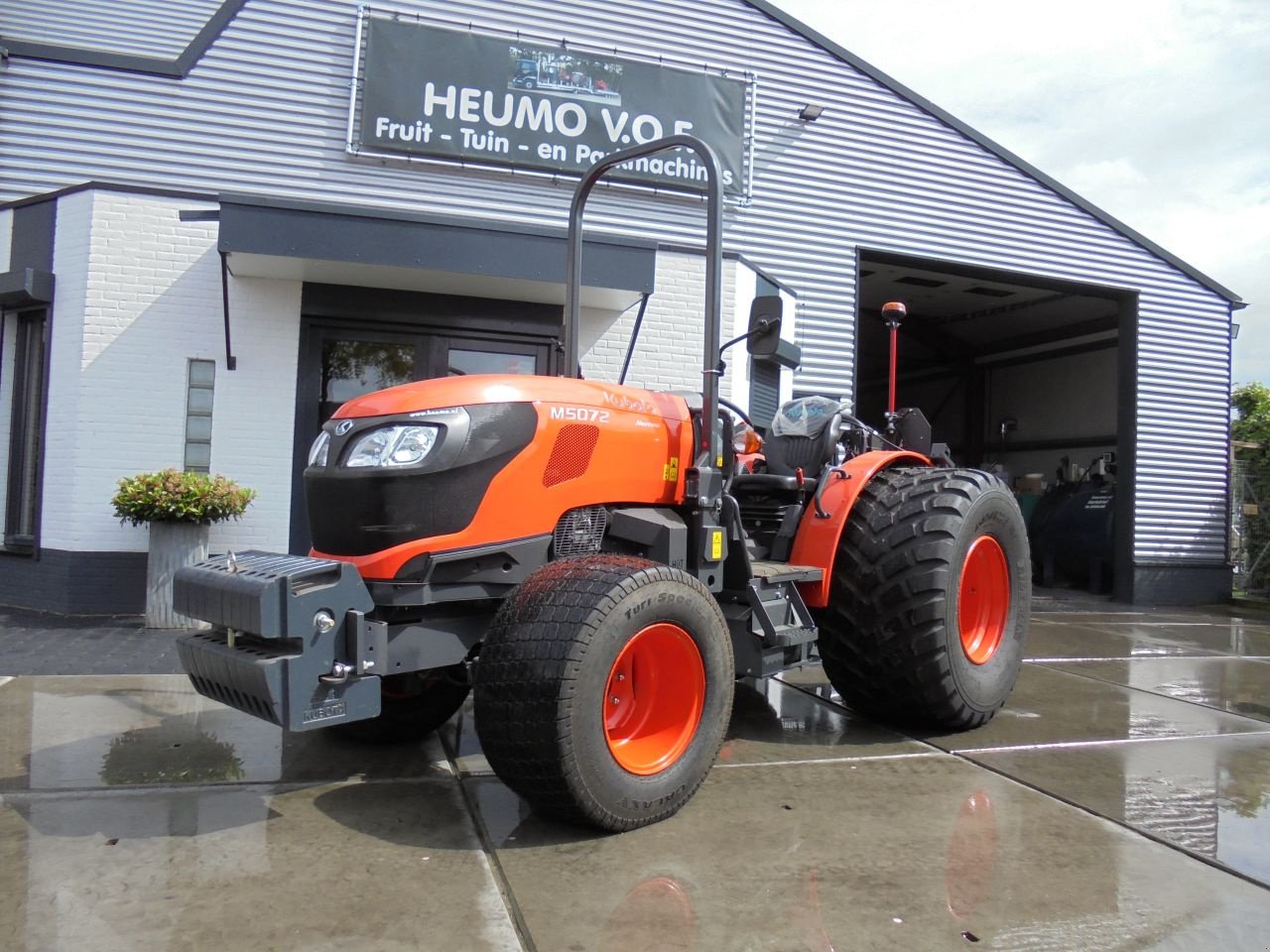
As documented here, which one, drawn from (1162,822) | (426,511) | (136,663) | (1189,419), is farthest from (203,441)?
(1189,419)

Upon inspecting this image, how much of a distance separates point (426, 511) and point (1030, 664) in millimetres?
4984

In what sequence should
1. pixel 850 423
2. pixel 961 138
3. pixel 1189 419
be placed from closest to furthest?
pixel 850 423 < pixel 961 138 < pixel 1189 419

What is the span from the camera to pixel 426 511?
314cm

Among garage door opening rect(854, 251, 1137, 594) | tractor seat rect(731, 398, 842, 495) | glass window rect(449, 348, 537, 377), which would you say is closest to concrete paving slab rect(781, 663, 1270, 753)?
tractor seat rect(731, 398, 842, 495)

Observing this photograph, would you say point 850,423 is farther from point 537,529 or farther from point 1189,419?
point 1189,419

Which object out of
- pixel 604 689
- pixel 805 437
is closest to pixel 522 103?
pixel 805 437

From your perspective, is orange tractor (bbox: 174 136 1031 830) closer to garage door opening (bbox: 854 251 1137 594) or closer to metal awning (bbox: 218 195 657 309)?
metal awning (bbox: 218 195 657 309)

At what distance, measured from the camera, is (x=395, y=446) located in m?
3.19

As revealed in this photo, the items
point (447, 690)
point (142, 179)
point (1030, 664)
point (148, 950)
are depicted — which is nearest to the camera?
point (148, 950)

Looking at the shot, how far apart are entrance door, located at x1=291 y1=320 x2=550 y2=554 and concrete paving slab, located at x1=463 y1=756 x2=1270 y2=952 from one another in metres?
4.99

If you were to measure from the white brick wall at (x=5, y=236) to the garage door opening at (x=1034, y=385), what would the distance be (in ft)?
27.5

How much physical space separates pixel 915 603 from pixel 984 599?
93 cm

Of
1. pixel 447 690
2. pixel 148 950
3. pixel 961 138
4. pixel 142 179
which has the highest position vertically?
pixel 961 138

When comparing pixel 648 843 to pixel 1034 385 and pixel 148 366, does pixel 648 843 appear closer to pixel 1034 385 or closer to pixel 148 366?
pixel 148 366
